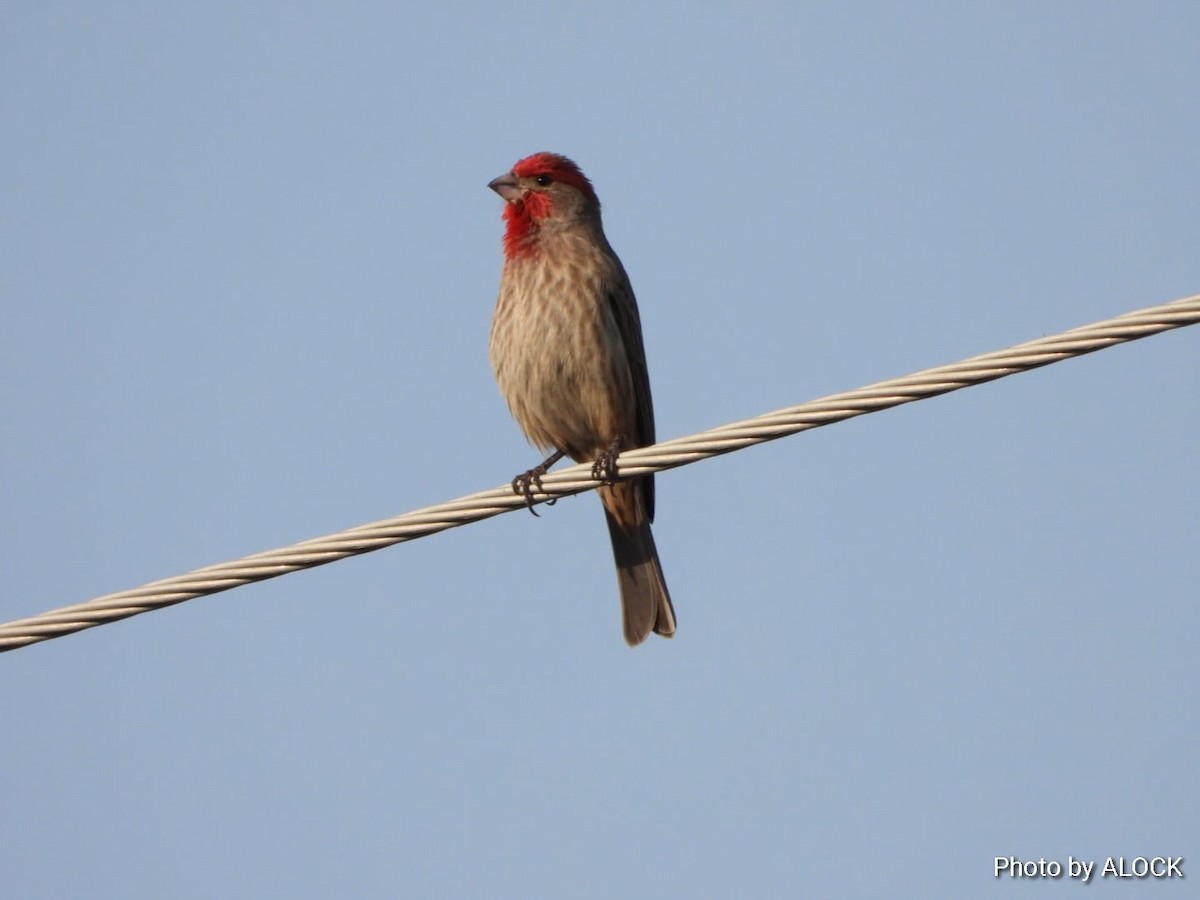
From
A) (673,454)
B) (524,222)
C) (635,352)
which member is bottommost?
(673,454)

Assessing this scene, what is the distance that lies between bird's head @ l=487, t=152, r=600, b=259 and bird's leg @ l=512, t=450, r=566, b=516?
117 cm

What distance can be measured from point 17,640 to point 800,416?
2664 millimetres

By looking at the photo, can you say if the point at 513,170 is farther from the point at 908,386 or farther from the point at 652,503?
the point at 908,386

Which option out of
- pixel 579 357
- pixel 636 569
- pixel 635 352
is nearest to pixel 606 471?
pixel 579 357

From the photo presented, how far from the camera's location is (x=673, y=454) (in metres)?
5.60

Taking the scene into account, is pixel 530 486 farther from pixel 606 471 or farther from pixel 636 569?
pixel 636 569

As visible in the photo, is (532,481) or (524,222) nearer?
(532,481)

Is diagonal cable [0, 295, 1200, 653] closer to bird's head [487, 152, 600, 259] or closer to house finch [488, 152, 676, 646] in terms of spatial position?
house finch [488, 152, 676, 646]

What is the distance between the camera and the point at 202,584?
518 centimetres

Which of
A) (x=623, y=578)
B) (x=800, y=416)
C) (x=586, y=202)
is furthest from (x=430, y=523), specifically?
(x=586, y=202)

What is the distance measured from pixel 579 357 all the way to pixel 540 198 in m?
1.34

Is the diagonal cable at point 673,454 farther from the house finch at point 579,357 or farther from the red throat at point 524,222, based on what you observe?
the red throat at point 524,222

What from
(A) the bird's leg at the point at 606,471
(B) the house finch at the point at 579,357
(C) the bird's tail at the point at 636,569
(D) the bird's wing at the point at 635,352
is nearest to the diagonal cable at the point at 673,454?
(A) the bird's leg at the point at 606,471

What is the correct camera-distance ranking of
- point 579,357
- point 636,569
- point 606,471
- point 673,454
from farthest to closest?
point 636,569, point 579,357, point 606,471, point 673,454
